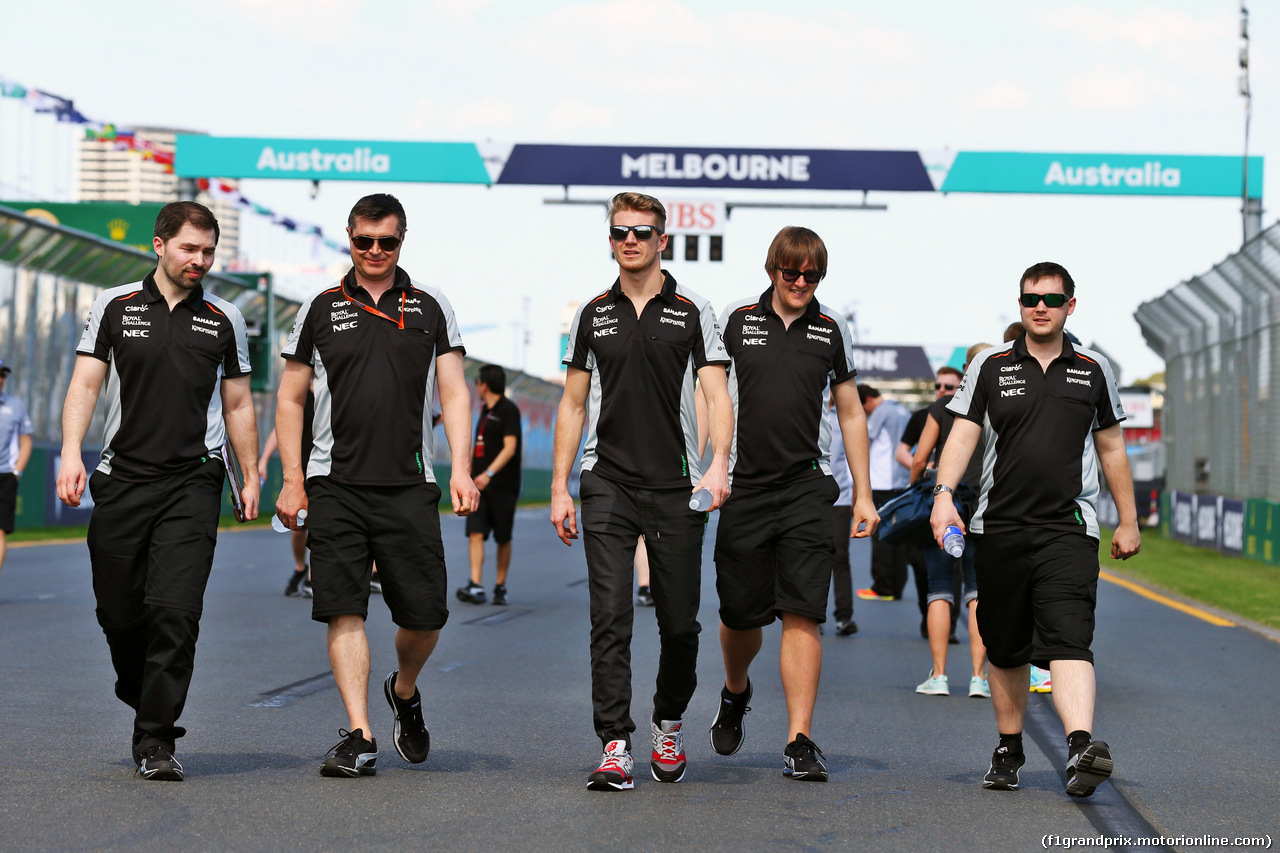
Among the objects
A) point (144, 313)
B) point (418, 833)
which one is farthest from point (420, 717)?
point (144, 313)

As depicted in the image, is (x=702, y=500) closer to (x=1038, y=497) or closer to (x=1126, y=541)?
(x=1038, y=497)

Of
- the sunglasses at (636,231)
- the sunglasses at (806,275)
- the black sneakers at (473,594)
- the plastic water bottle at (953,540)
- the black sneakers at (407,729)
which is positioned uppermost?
the sunglasses at (636,231)

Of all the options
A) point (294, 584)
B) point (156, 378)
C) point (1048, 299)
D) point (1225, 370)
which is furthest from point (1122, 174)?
point (156, 378)

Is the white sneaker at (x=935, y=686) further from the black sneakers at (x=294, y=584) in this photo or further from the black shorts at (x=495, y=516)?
the black sneakers at (x=294, y=584)

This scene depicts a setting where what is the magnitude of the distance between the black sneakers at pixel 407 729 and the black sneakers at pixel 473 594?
7.03m

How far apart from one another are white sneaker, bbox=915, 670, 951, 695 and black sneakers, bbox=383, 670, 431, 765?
313cm

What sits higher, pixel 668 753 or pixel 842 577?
pixel 842 577

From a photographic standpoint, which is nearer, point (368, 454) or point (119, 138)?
point (368, 454)

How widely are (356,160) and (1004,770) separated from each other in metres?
22.8

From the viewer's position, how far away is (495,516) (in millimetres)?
13047

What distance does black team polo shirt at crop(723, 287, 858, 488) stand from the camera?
5.72 metres

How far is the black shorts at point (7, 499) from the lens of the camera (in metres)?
11.4

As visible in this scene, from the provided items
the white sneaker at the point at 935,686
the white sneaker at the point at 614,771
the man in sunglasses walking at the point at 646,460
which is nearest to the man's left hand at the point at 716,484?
the man in sunglasses walking at the point at 646,460

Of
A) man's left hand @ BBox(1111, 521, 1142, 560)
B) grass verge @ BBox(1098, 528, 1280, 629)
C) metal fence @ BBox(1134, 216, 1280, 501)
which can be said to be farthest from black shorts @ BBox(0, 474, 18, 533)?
metal fence @ BBox(1134, 216, 1280, 501)
